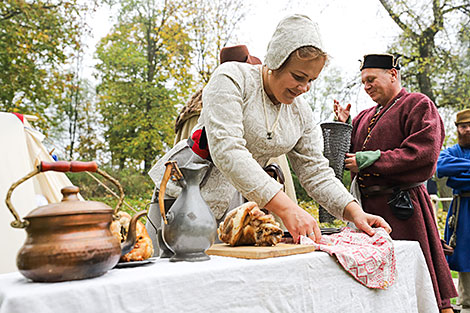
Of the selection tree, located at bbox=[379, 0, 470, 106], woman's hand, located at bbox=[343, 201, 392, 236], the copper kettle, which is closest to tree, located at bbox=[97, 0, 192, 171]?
tree, located at bbox=[379, 0, 470, 106]

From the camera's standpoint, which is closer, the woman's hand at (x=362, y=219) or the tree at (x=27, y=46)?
the woman's hand at (x=362, y=219)

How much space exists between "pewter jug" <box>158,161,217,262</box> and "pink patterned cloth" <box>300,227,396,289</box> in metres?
0.48

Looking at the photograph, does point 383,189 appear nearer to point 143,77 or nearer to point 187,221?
point 187,221

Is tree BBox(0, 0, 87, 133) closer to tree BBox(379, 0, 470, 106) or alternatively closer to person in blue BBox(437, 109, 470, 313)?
person in blue BBox(437, 109, 470, 313)

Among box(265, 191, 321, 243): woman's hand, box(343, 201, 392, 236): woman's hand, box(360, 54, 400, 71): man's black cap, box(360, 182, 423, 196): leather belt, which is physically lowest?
box(360, 182, 423, 196): leather belt

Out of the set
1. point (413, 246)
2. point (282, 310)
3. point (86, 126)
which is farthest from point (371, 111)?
point (86, 126)

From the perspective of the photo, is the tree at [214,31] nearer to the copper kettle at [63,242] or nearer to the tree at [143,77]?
the tree at [143,77]

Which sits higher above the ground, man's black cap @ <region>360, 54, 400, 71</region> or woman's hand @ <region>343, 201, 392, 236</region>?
man's black cap @ <region>360, 54, 400, 71</region>

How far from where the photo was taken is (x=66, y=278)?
101 centimetres

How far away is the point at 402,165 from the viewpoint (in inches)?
106

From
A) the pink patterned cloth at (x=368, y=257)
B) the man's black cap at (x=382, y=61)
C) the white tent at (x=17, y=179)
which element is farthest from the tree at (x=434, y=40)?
the pink patterned cloth at (x=368, y=257)

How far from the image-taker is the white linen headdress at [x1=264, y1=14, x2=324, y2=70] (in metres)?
1.74

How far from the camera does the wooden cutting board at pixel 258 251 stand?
1.38 metres

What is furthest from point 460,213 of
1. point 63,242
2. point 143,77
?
point 143,77
